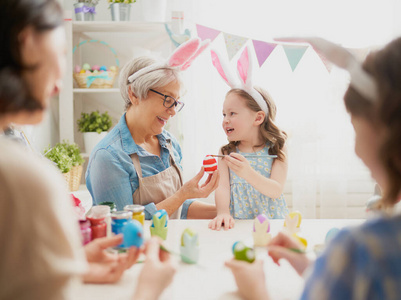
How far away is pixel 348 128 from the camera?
2.83m

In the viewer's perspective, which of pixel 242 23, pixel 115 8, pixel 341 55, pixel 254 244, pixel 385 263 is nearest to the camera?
pixel 385 263

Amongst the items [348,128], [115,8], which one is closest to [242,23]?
[115,8]

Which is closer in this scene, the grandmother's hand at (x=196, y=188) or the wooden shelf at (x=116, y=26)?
the grandmother's hand at (x=196, y=188)

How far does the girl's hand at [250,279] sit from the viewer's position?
2.74 feet

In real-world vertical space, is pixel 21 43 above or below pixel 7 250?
above

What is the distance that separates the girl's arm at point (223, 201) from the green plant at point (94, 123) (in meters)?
1.21

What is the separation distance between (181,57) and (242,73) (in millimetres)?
333

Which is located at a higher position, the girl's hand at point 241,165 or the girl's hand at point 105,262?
the girl's hand at point 241,165

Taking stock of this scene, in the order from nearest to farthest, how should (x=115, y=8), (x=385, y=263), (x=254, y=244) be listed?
(x=385, y=263), (x=254, y=244), (x=115, y=8)

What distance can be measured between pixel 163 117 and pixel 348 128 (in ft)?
5.39

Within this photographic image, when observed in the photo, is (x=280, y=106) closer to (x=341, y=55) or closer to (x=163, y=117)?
(x=163, y=117)

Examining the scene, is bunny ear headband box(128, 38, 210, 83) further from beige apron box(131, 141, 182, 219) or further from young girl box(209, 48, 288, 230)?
beige apron box(131, 141, 182, 219)

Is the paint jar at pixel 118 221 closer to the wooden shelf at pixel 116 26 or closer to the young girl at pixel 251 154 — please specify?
the young girl at pixel 251 154

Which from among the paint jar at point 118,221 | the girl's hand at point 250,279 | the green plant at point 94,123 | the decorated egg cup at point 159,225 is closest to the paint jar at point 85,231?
the paint jar at point 118,221
